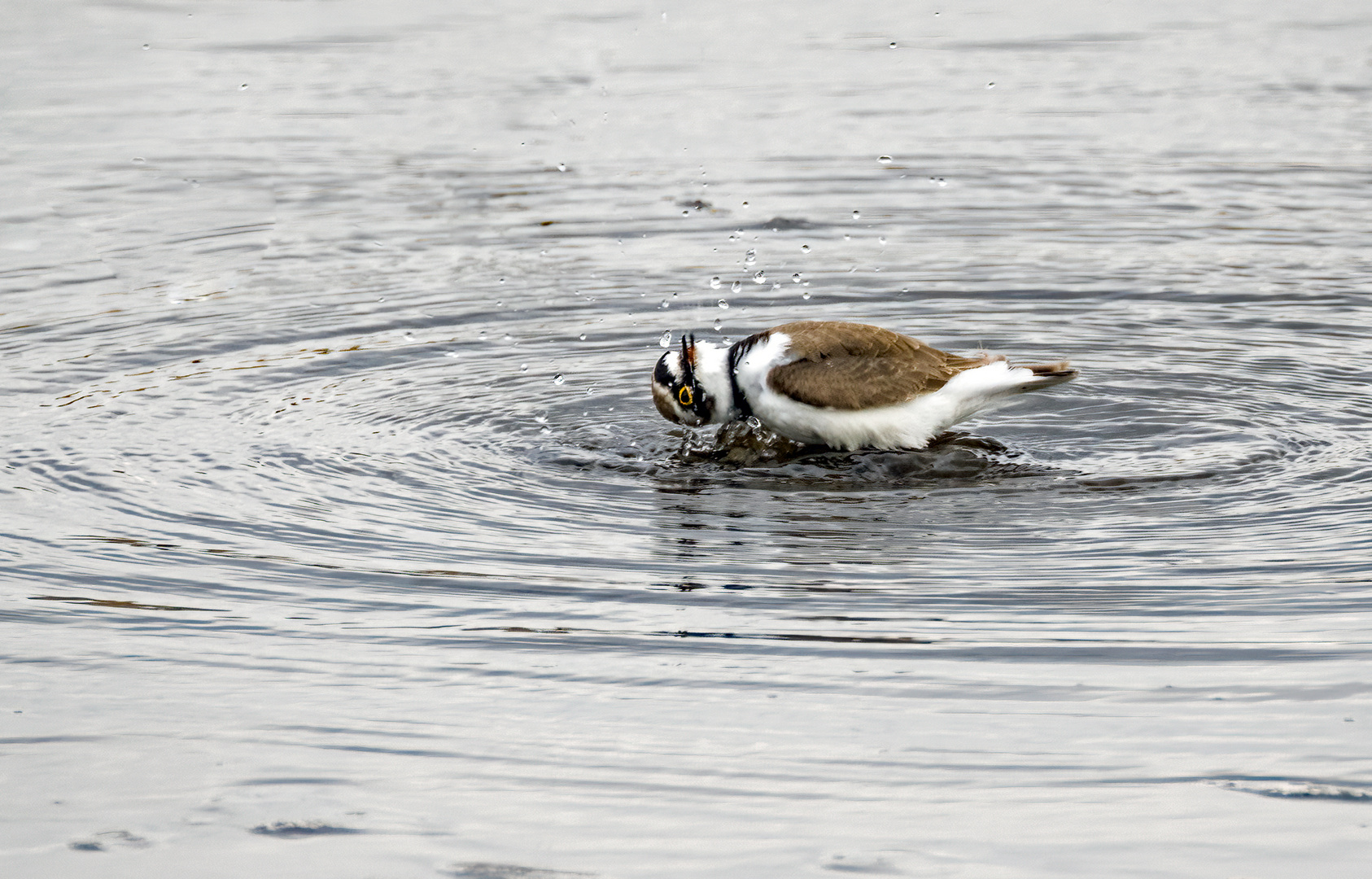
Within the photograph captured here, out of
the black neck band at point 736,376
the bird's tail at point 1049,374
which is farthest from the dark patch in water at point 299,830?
the bird's tail at point 1049,374

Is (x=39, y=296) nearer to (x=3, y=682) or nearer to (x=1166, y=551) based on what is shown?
(x=3, y=682)

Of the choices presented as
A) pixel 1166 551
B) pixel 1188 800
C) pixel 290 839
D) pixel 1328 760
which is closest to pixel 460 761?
pixel 290 839

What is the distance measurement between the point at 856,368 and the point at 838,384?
0.20 meters

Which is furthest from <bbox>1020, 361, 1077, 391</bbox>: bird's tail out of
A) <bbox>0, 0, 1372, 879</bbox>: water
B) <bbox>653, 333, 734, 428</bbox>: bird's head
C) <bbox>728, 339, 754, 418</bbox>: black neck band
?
<bbox>653, 333, 734, 428</bbox>: bird's head

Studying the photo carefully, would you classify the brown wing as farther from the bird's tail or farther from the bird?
the bird's tail

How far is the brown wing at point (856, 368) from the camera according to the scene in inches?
380

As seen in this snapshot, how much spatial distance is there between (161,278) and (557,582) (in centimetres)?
750

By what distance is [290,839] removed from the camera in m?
5.28

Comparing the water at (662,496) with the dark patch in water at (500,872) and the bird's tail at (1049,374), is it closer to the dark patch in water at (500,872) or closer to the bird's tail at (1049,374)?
the dark patch in water at (500,872)

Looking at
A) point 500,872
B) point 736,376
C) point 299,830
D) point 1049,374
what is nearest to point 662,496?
point 736,376

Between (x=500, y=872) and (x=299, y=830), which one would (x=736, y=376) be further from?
(x=500, y=872)

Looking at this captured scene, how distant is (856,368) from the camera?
9781 millimetres

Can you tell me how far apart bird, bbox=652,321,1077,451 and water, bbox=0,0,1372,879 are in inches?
9.3

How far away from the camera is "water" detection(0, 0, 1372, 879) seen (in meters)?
5.49
